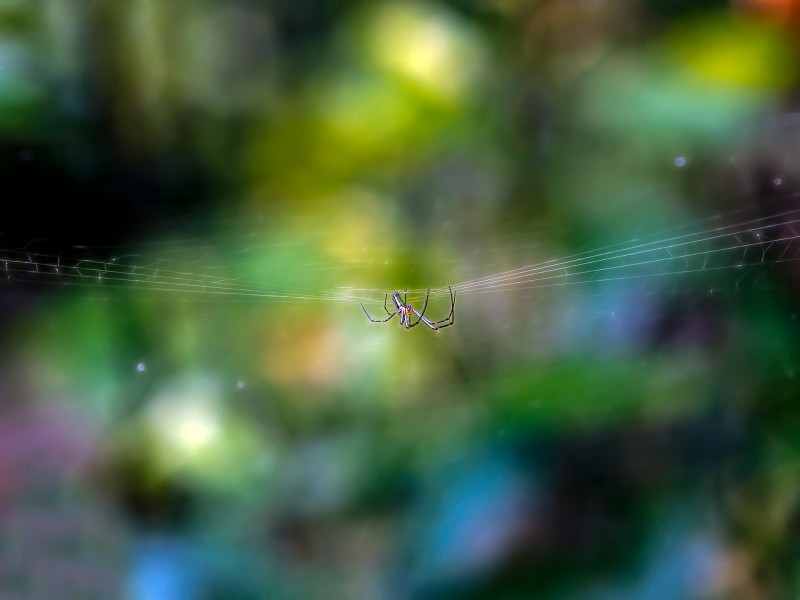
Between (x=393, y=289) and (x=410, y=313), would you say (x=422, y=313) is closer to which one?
(x=410, y=313)

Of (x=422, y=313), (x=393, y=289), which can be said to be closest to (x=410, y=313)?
(x=422, y=313)

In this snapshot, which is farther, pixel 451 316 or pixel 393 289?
pixel 451 316

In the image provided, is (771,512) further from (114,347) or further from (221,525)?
(114,347)

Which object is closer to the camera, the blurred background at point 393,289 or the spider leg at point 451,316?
the blurred background at point 393,289

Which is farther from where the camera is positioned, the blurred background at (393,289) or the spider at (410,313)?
the spider at (410,313)

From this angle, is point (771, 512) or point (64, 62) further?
point (771, 512)

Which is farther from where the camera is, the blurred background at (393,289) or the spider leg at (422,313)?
the spider leg at (422,313)

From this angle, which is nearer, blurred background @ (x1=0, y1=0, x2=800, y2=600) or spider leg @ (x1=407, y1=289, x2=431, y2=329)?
blurred background @ (x1=0, y1=0, x2=800, y2=600)

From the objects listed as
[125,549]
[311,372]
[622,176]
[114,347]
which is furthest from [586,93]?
[125,549]
